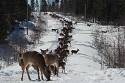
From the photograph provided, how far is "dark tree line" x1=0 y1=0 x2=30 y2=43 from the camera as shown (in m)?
41.2

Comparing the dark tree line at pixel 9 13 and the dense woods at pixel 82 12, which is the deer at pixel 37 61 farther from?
the dark tree line at pixel 9 13

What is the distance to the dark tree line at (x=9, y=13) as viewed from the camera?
41.2 meters

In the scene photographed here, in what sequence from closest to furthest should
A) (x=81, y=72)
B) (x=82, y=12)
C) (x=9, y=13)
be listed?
1. (x=81, y=72)
2. (x=9, y=13)
3. (x=82, y=12)

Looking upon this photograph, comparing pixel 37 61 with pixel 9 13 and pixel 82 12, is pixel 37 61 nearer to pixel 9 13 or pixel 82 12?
pixel 9 13

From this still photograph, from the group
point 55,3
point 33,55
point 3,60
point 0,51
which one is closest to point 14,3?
point 0,51

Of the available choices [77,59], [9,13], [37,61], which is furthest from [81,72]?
[9,13]

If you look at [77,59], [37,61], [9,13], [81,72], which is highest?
[9,13]

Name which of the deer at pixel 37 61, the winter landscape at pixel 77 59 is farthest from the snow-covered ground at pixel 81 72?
the deer at pixel 37 61

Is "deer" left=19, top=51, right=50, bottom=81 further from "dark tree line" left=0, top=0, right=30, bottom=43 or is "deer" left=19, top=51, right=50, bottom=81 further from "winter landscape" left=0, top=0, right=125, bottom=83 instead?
"dark tree line" left=0, top=0, right=30, bottom=43

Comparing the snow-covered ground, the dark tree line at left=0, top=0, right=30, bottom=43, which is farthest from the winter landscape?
the dark tree line at left=0, top=0, right=30, bottom=43

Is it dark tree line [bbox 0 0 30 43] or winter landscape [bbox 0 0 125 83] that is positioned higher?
dark tree line [bbox 0 0 30 43]

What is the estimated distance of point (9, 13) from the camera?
52.3 m

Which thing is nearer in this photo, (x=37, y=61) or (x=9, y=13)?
(x=37, y=61)

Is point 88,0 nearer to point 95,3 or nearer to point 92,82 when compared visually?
point 95,3
